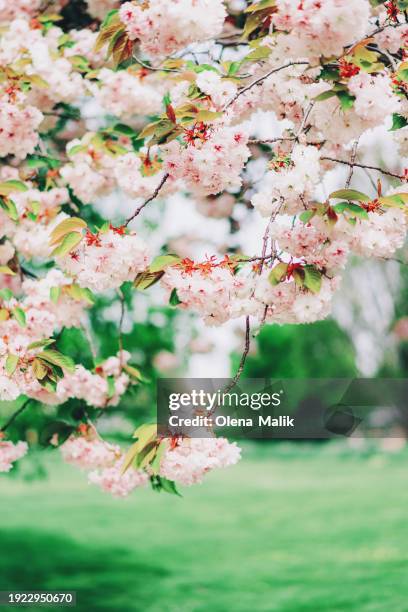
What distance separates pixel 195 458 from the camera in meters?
2.56

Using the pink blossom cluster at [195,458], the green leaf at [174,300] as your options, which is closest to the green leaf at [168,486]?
the pink blossom cluster at [195,458]

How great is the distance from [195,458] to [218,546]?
7915 millimetres

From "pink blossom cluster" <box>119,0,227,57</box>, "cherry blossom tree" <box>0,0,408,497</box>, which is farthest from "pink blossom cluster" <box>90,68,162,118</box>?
"pink blossom cluster" <box>119,0,227,57</box>

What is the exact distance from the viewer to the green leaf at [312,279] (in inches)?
77.2

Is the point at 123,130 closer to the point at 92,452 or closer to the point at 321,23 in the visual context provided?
the point at 92,452

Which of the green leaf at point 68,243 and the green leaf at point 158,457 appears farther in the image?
the green leaf at point 158,457

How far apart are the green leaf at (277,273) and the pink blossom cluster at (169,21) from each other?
0.73 meters

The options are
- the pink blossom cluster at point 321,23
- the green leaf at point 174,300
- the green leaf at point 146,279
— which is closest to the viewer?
the pink blossom cluster at point 321,23

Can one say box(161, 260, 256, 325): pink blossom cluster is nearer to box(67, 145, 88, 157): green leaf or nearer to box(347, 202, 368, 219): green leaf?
box(347, 202, 368, 219): green leaf

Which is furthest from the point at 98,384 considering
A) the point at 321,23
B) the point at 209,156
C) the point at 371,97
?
the point at 321,23

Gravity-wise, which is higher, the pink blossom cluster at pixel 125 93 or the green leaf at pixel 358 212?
the pink blossom cluster at pixel 125 93

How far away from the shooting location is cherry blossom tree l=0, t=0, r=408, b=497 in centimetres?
200

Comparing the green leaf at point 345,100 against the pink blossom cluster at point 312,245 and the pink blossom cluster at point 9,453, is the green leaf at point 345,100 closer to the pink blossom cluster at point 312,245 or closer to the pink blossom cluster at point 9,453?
the pink blossom cluster at point 312,245

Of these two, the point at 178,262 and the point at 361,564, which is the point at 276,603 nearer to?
the point at 361,564
